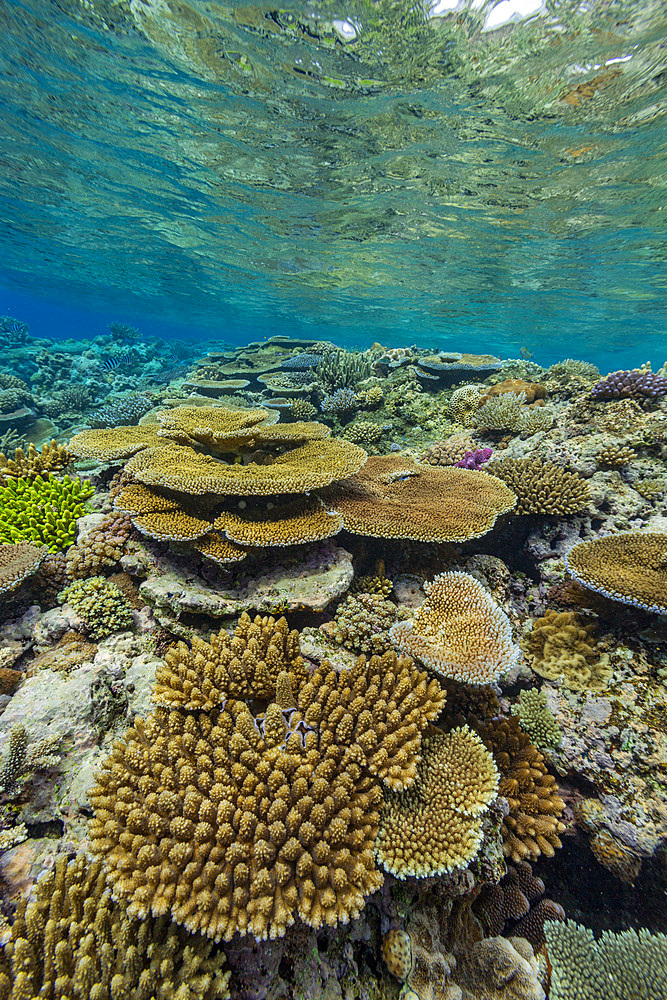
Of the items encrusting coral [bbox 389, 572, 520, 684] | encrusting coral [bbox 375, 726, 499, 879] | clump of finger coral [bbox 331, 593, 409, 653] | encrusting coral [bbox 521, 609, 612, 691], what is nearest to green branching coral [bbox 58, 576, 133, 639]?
clump of finger coral [bbox 331, 593, 409, 653]

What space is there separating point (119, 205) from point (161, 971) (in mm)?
30407

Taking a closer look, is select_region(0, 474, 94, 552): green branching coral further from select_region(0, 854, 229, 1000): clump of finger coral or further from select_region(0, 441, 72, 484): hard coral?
select_region(0, 854, 229, 1000): clump of finger coral

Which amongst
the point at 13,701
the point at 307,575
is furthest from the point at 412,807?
the point at 13,701

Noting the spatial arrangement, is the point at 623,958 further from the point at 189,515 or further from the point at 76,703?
the point at 189,515

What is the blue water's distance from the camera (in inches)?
383

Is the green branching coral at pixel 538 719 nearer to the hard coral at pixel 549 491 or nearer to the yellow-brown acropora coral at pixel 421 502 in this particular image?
the yellow-brown acropora coral at pixel 421 502

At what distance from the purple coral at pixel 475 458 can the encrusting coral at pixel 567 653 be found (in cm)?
324

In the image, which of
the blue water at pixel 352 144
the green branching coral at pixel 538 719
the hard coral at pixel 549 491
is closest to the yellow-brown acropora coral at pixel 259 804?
the green branching coral at pixel 538 719

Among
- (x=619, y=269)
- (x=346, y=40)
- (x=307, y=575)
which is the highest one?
(x=346, y=40)

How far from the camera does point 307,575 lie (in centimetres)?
421

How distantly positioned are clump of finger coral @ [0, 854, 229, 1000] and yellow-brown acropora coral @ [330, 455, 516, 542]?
11.2 feet

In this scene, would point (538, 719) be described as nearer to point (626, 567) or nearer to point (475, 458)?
point (626, 567)

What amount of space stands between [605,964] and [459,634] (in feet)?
8.69

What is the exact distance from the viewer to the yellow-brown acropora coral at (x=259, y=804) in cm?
219
